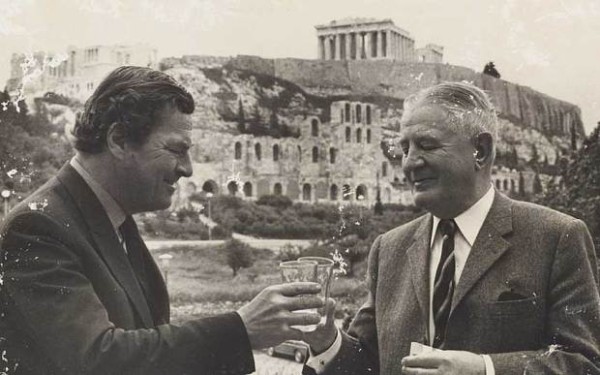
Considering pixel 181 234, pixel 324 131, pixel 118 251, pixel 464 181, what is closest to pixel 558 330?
pixel 464 181

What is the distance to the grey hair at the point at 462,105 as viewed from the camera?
226 centimetres

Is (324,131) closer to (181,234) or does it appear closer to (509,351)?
(181,234)

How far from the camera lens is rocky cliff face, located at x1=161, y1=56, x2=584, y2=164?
41.5ft

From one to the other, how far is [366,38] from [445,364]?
34.8 ft

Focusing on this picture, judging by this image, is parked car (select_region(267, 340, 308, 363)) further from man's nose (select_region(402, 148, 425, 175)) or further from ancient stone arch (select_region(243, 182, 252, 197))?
man's nose (select_region(402, 148, 425, 175))

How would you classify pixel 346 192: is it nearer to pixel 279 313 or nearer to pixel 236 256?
pixel 236 256

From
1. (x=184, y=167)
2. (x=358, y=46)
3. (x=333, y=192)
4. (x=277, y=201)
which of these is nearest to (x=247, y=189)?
(x=277, y=201)

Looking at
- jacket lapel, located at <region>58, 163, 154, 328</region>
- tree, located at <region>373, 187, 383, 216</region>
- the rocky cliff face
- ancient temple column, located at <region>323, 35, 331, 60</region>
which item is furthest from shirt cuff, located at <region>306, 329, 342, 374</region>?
tree, located at <region>373, 187, 383, 216</region>

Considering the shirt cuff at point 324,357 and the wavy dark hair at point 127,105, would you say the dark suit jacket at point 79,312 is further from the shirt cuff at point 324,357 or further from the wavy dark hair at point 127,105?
the shirt cuff at point 324,357

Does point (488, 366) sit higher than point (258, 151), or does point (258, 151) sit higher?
point (258, 151)

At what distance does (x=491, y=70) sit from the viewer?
10.3 metres

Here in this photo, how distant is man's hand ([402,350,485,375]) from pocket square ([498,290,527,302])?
0.23 m

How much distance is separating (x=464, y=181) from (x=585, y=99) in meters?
7.55

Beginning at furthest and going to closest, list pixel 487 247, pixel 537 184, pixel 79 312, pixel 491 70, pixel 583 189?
pixel 537 184, pixel 583 189, pixel 491 70, pixel 487 247, pixel 79 312
